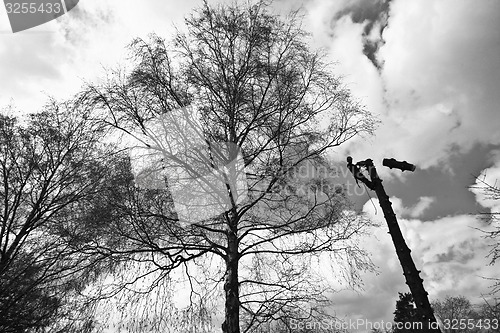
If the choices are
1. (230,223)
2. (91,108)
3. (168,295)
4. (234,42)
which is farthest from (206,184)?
(234,42)

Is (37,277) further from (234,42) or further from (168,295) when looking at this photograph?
(234,42)

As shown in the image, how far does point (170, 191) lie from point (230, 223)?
1.37 m

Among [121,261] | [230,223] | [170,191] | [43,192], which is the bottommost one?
[121,261]

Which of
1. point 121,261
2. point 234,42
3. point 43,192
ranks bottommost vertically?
point 121,261

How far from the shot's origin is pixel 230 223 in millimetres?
6562

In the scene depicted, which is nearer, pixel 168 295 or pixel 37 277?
pixel 168 295

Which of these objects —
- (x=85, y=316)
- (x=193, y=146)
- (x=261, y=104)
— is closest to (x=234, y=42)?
(x=261, y=104)

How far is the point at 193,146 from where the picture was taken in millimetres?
7098

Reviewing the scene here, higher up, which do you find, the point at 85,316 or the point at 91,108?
the point at 91,108

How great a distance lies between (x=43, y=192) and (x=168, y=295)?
270 inches

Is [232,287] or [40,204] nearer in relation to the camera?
[232,287]

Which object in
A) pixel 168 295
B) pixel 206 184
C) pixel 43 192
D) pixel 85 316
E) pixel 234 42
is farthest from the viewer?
pixel 43 192

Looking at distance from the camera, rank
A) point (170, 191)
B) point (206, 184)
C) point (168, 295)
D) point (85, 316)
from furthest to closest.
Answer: point (206, 184)
point (170, 191)
point (168, 295)
point (85, 316)

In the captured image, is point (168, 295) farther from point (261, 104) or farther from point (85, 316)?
point (261, 104)
